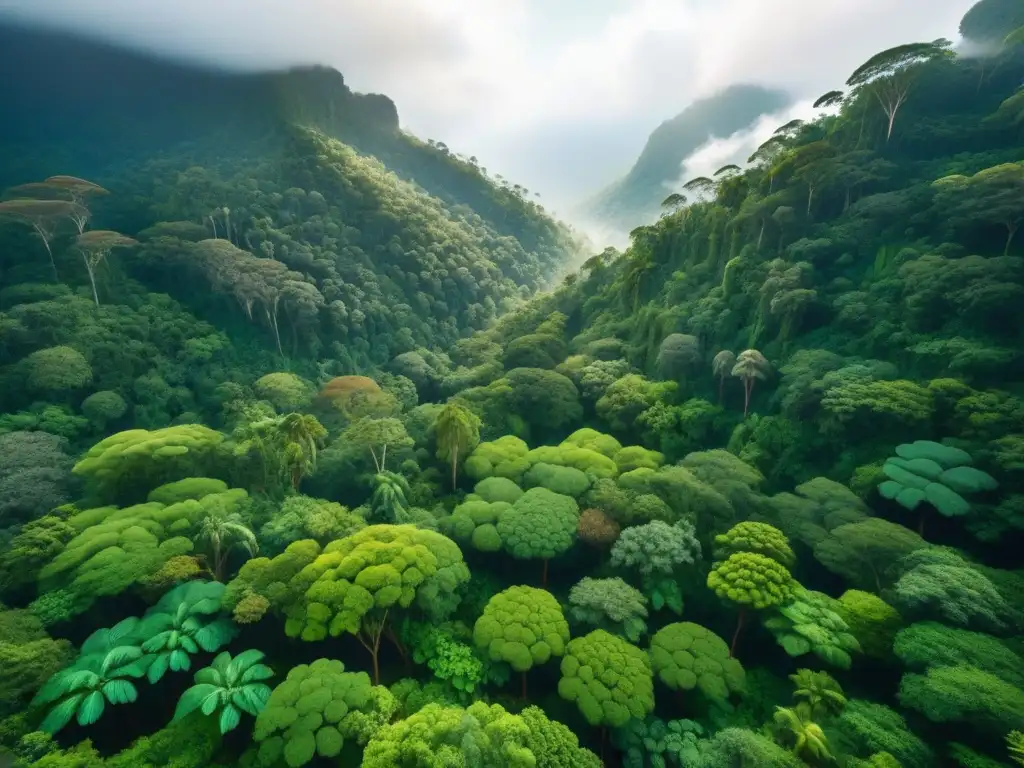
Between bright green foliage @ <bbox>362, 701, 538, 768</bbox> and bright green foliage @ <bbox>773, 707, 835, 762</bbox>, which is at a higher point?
bright green foliage @ <bbox>773, 707, 835, 762</bbox>

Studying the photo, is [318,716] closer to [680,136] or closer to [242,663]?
[242,663]

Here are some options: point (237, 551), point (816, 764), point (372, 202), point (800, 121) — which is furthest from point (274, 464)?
point (800, 121)

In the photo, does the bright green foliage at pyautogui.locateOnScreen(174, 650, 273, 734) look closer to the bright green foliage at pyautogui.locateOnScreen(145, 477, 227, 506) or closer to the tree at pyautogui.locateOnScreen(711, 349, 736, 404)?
the bright green foliage at pyautogui.locateOnScreen(145, 477, 227, 506)

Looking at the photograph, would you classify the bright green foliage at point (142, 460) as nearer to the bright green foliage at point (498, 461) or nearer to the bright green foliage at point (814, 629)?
the bright green foliage at point (498, 461)

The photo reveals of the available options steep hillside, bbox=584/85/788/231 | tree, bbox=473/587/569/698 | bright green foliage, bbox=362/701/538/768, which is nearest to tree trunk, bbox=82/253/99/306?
tree, bbox=473/587/569/698

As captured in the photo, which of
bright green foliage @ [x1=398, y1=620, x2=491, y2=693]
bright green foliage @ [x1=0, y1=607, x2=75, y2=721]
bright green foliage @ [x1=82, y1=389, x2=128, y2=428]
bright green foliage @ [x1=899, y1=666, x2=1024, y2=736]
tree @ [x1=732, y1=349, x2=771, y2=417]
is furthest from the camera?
bright green foliage @ [x1=82, y1=389, x2=128, y2=428]

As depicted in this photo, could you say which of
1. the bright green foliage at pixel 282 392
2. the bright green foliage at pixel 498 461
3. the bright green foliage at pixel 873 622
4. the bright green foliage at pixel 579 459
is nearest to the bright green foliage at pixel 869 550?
the bright green foliage at pixel 873 622
